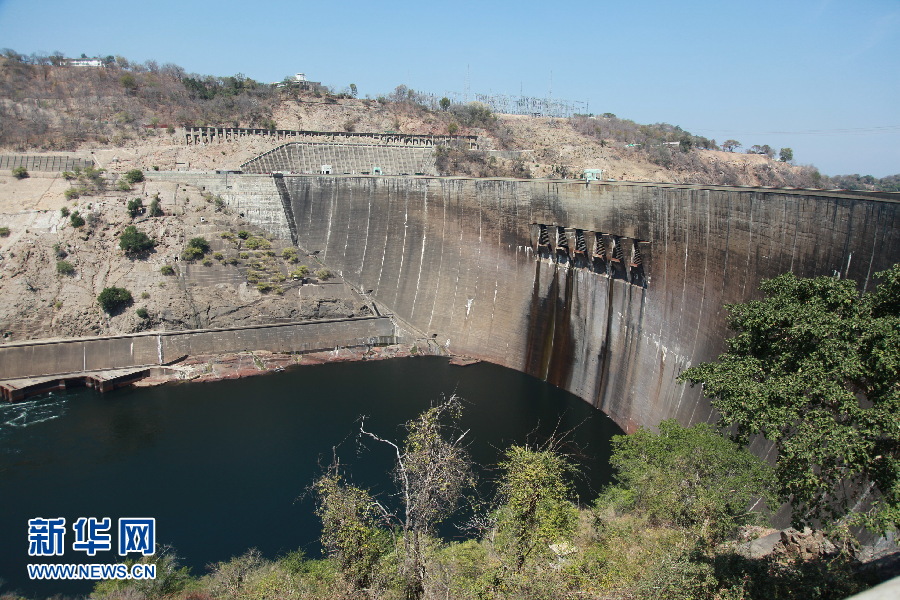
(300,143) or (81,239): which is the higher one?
(300,143)

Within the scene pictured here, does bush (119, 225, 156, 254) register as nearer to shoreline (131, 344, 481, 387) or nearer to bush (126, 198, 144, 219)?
bush (126, 198, 144, 219)

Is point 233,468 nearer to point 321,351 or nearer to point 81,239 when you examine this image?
point 321,351

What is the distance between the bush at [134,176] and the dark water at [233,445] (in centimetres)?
1651

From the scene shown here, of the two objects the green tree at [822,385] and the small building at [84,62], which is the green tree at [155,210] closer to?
the small building at [84,62]

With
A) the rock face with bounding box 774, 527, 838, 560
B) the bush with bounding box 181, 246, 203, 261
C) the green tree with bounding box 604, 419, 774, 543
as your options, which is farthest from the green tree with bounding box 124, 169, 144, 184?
the rock face with bounding box 774, 527, 838, 560

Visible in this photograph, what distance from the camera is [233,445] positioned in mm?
25797

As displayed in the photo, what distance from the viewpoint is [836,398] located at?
29.8ft

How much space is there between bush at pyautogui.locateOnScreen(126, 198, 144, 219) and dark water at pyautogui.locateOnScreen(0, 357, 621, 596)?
43.3 ft

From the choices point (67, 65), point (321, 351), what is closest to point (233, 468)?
point (321, 351)

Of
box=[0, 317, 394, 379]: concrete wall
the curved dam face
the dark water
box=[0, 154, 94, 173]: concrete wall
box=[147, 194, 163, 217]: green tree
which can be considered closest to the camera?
the curved dam face

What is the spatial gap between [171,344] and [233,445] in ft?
37.6

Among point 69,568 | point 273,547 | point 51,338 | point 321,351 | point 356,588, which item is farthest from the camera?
point 321,351

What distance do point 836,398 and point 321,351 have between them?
3057 cm

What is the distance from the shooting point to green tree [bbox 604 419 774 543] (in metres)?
13.0
